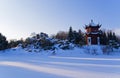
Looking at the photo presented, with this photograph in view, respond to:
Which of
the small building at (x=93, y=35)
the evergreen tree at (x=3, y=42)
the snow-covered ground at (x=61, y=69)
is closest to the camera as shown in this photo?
the snow-covered ground at (x=61, y=69)

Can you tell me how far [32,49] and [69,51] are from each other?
20.6ft

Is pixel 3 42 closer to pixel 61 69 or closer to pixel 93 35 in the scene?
pixel 93 35

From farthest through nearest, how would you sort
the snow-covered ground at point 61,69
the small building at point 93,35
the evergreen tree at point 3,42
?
the small building at point 93,35 < the evergreen tree at point 3,42 < the snow-covered ground at point 61,69

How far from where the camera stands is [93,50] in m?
29.3

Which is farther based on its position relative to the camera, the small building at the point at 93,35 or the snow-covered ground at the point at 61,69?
the small building at the point at 93,35

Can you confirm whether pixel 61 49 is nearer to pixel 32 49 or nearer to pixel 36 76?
pixel 32 49

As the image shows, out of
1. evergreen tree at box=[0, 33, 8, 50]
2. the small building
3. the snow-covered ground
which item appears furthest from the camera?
the small building

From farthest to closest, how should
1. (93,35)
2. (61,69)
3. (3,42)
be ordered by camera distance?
(93,35), (3,42), (61,69)

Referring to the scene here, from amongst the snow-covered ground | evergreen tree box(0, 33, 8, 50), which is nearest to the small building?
evergreen tree box(0, 33, 8, 50)

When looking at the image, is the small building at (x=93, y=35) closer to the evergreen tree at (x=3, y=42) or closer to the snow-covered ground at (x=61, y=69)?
the evergreen tree at (x=3, y=42)

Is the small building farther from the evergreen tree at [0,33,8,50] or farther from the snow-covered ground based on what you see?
the snow-covered ground

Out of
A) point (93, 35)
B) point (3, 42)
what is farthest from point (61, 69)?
point (93, 35)

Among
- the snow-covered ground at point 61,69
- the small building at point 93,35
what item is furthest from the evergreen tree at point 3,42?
the snow-covered ground at point 61,69

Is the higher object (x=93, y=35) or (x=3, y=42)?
(x=93, y=35)
